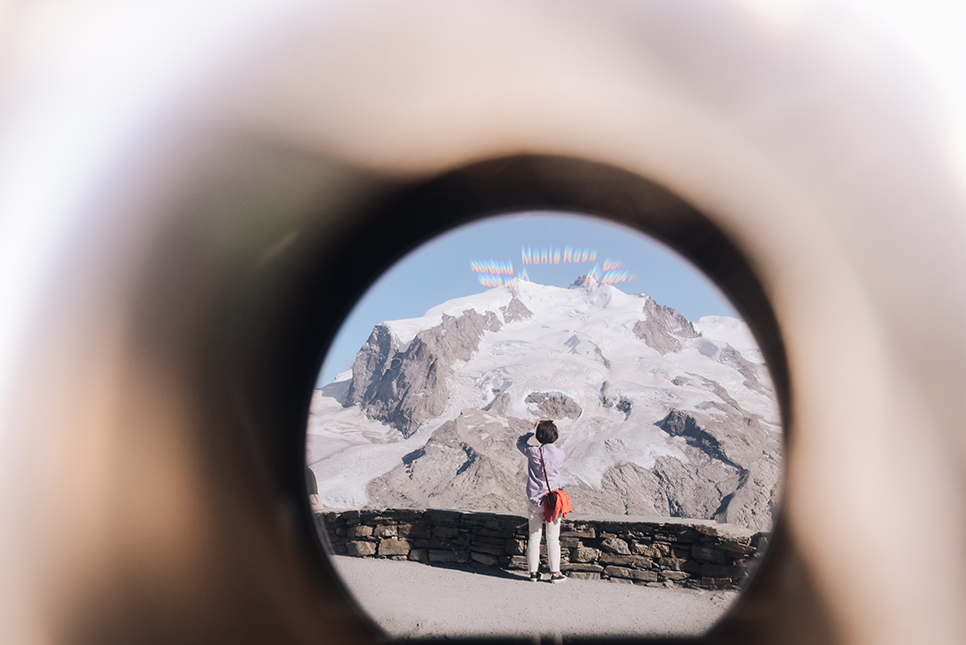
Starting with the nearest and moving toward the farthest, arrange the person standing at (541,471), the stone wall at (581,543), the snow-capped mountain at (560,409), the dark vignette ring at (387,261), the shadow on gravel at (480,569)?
the dark vignette ring at (387,261)
the person standing at (541,471)
the stone wall at (581,543)
the shadow on gravel at (480,569)
the snow-capped mountain at (560,409)

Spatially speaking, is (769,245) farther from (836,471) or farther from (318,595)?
(318,595)

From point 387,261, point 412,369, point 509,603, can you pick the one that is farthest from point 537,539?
point 412,369

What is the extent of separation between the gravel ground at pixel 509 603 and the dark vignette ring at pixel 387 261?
71.6 inches

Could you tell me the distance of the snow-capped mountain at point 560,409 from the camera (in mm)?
40625

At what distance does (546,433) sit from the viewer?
414 centimetres

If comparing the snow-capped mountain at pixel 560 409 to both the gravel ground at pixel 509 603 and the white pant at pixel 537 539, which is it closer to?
the gravel ground at pixel 509 603

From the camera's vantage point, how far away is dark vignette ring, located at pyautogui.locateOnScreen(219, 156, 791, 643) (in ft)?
4.85

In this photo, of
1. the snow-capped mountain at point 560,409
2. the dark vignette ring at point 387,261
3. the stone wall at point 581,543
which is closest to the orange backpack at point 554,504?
the stone wall at point 581,543

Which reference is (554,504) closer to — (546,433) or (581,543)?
(546,433)

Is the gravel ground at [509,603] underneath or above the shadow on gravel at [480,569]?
underneath

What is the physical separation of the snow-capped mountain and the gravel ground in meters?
34.3

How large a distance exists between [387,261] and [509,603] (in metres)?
3.08

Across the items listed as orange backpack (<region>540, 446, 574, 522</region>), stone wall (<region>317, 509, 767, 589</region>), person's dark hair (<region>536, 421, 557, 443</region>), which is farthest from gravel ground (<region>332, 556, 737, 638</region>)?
person's dark hair (<region>536, 421, 557, 443</region>)

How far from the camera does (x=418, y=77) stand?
4.10 feet
